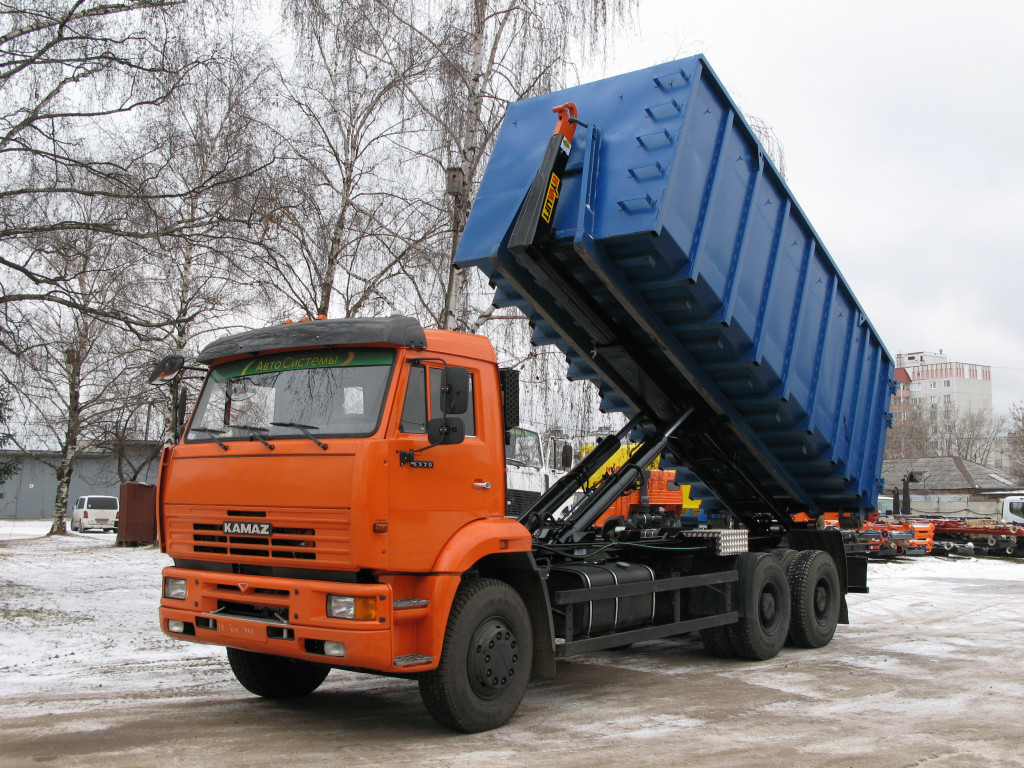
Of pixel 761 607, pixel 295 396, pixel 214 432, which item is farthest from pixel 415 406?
pixel 761 607

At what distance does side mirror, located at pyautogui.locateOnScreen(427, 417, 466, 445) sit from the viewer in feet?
17.3

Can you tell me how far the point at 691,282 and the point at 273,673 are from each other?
14.5 feet

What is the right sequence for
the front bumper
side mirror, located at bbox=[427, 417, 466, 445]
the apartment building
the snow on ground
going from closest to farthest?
the front bumper
side mirror, located at bbox=[427, 417, 466, 445]
the snow on ground
the apartment building

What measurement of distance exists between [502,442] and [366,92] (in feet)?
33.8

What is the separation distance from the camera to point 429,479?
540cm

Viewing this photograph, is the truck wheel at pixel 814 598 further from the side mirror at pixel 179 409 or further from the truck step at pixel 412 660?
the side mirror at pixel 179 409

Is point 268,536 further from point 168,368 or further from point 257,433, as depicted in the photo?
point 168,368

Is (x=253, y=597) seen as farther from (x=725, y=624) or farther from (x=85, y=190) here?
(x=85, y=190)

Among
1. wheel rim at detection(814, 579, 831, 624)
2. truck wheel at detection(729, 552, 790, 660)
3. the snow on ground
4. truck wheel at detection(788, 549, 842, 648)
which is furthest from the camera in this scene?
wheel rim at detection(814, 579, 831, 624)

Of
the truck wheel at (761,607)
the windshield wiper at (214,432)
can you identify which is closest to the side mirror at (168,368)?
the windshield wiper at (214,432)

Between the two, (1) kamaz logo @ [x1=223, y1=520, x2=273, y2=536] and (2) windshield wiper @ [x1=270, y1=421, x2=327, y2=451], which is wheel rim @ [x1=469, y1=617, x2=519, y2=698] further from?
(2) windshield wiper @ [x1=270, y1=421, x2=327, y2=451]

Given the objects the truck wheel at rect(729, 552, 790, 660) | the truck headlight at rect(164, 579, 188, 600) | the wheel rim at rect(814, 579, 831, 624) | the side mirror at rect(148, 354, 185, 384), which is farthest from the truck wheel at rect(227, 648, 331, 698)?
the wheel rim at rect(814, 579, 831, 624)

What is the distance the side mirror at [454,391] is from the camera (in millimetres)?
5258

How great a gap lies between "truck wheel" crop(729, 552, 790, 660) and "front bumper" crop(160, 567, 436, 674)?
13.9 ft
